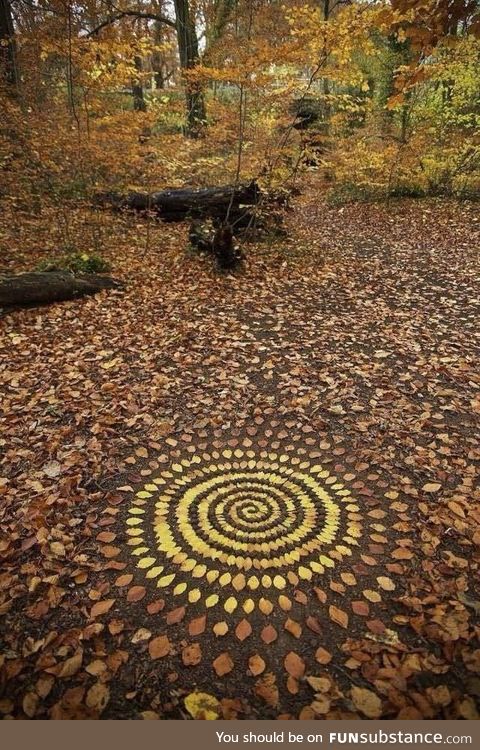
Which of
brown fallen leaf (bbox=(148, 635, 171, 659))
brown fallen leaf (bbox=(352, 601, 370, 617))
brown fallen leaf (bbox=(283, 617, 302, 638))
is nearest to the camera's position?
brown fallen leaf (bbox=(148, 635, 171, 659))

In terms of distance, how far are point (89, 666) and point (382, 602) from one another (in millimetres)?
1784

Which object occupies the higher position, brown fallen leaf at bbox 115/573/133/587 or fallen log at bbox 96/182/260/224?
fallen log at bbox 96/182/260/224

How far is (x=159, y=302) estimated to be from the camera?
298 inches

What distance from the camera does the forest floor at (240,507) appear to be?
2547 millimetres

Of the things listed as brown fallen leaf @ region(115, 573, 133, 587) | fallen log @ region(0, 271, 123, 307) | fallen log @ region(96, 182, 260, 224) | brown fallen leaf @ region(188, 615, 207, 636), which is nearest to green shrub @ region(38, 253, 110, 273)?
fallen log @ region(0, 271, 123, 307)

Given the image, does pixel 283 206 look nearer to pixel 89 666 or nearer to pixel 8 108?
pixel 8 108

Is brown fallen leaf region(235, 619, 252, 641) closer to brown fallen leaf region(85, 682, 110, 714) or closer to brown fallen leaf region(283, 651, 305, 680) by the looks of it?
brown fallen leaf region(283, 651, 305, 680)

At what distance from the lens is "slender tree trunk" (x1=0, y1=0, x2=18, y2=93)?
9.45 meters

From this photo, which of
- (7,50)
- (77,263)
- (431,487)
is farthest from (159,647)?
(7,50)

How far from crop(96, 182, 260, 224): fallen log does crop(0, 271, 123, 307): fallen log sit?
2867mm

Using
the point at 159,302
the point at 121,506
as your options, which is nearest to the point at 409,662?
the point at 121,506

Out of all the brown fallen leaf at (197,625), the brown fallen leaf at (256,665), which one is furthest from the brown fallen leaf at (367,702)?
the brown fallen leaf at (197,625)

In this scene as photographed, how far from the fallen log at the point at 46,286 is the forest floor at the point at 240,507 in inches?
10.4

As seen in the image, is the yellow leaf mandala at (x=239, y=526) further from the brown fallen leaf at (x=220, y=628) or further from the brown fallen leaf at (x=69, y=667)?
the brown fallen leaf at (x=69, y=667)
